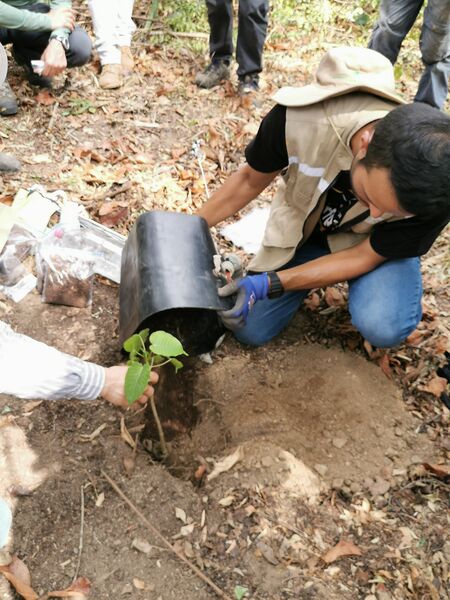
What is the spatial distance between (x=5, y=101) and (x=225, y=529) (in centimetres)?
296

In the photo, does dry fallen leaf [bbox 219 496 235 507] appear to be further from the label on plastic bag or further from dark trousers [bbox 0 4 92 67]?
dark trousers [bbox 0 4 92 67]

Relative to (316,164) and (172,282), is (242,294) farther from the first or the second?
(316,164)

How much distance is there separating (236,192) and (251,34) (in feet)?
6.34

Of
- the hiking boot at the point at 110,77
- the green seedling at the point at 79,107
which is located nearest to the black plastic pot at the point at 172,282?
the green seedling at the point at 79,107

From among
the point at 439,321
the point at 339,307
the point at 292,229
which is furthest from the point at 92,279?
the point at 439,321

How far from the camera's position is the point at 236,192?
2422mm

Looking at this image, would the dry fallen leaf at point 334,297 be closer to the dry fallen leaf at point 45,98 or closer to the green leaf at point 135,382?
the green leaf at point 135,382

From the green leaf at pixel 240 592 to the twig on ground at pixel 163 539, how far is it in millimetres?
31

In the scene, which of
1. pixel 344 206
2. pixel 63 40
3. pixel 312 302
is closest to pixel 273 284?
pixel 344 206

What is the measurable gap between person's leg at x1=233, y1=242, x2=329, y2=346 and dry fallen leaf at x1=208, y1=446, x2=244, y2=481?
1.89ft

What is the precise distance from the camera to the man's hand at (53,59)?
351 cm

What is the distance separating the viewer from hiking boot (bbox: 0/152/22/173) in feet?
10.1

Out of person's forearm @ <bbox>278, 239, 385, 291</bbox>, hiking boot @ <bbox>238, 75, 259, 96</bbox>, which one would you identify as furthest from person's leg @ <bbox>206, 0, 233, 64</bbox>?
person's forearm @ <bbox>278, 239, 385, 291</bbox>

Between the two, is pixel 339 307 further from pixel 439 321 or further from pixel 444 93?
pixel 444 93
